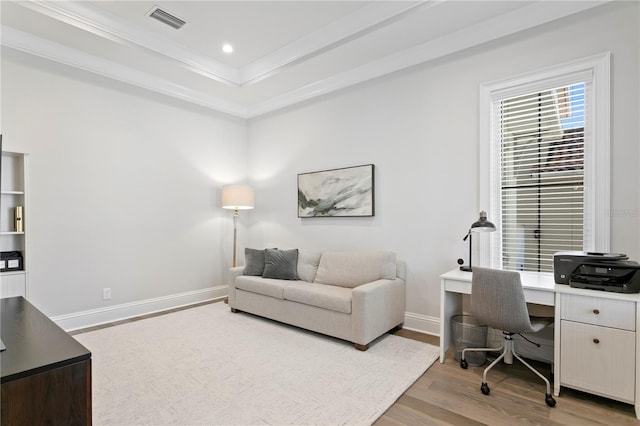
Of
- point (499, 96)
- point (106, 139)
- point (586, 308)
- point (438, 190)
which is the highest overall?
point (499, 96)

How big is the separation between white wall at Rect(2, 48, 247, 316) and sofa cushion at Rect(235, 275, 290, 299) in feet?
3.22

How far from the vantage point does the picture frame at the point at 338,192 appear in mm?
3939

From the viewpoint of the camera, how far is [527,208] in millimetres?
2996

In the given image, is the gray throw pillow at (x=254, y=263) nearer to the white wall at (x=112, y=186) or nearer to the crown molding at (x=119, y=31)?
the white wall at (x=112, y=186)

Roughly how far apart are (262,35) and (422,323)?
340 cm

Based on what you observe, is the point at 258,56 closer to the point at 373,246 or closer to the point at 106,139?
the point at 106,139

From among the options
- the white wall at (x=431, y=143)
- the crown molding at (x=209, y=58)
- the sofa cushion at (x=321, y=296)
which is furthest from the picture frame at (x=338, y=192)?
the crown molding at (x=209, y=58)

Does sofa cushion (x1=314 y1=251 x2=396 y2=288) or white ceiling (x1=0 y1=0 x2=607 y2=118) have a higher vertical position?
white ceiling (x1=0 y1=0 x2=607 y2=118)

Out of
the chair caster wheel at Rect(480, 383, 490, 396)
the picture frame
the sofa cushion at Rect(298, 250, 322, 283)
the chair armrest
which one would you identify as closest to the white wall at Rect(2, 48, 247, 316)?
the picture frame

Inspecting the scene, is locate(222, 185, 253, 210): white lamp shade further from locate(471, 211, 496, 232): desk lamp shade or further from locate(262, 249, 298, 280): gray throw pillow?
locate(471, 211, 496, 232): desk lamp shade

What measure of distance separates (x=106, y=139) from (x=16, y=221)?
121 cm

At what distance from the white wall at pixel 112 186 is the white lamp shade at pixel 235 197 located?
0.31 metres

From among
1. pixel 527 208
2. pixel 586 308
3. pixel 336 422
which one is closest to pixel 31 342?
pixel 336 422

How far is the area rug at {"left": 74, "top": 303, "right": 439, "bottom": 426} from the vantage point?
2062 millimetres
